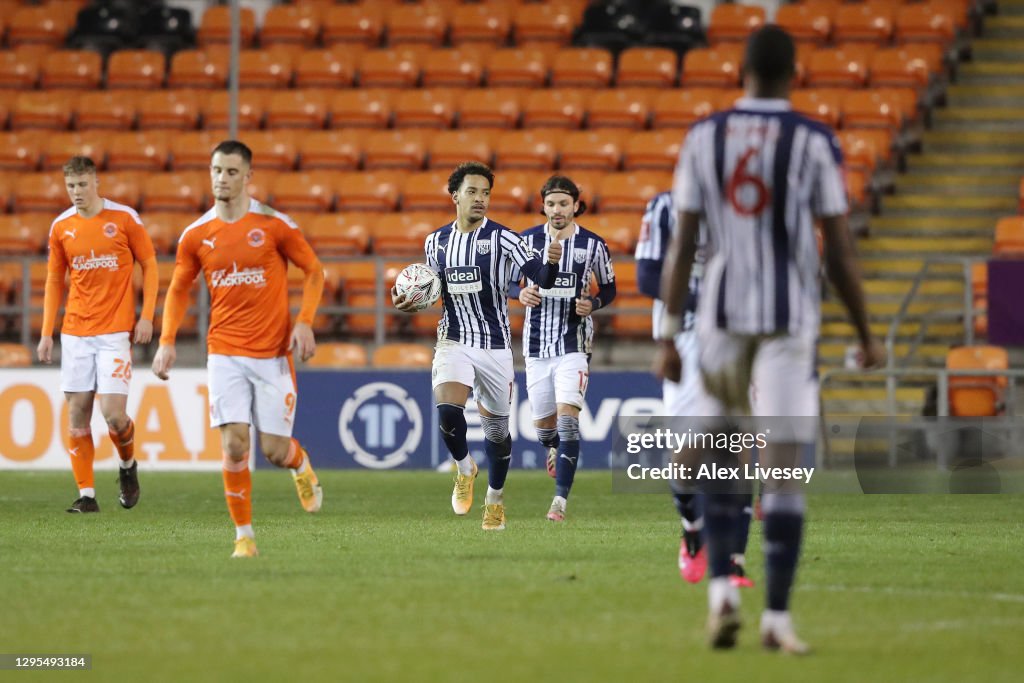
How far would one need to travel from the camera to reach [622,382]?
1559cm

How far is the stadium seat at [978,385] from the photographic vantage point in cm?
1490

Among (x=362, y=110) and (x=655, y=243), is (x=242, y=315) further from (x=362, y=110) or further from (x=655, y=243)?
(x=362, y=110)

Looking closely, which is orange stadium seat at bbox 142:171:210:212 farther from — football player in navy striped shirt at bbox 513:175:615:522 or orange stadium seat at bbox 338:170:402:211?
football player in navy striped shirt at bbox 513:175:615:522

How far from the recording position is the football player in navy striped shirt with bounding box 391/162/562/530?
984 centimetres

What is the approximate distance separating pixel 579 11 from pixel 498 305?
43.4ft

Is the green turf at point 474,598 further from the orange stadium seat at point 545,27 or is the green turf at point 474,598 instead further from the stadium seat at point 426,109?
the orange stadium seat at point 545,27

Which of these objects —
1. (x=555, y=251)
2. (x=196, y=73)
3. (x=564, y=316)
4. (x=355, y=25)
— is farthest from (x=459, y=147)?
(x=555, y=251)

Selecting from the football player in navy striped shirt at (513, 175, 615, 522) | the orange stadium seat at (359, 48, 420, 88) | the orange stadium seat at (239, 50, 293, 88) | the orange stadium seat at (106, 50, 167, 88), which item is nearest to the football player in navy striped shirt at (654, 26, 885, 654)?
the football player in navy striped shirt at (513, 175, 615, 522)

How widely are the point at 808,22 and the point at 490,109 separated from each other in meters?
4.43

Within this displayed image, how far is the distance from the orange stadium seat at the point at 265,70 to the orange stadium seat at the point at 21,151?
2.82 metres

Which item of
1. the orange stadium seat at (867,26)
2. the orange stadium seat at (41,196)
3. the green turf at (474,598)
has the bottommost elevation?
the green turf at (474,598)

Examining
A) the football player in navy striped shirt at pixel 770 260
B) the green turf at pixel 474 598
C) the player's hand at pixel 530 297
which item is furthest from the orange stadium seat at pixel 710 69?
the football player in navy striped shirt at pixel 770 260

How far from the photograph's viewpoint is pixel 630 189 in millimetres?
18203

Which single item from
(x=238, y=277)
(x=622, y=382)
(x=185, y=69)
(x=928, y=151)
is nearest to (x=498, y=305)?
(x=238, y=277)
